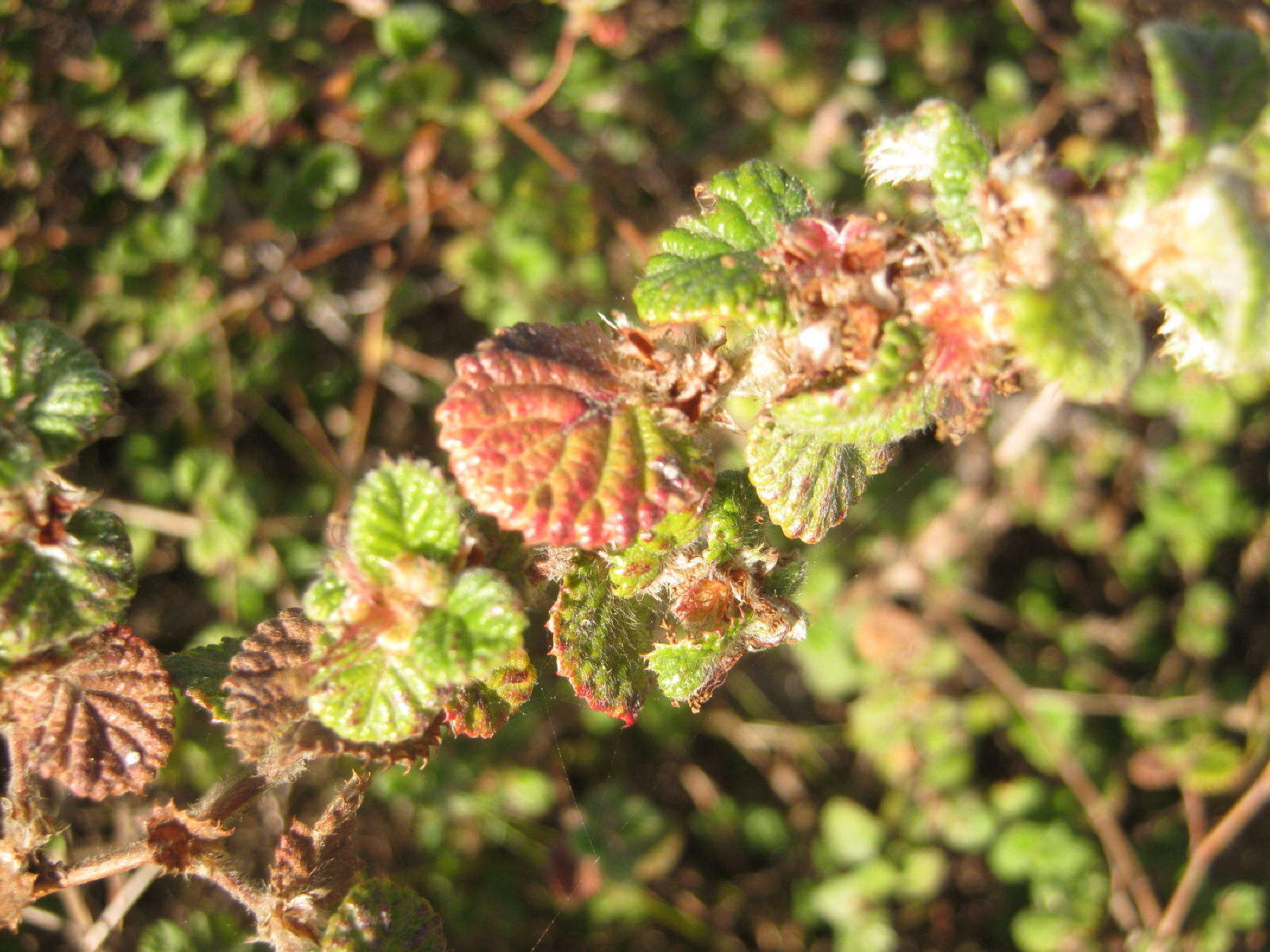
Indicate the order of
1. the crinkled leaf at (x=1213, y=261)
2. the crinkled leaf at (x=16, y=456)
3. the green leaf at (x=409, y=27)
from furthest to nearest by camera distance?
the green leaf at (x=409, y=27), the crinkled leaf at (x=16, y=456), the crinkled leaf at (x=1213, y=261)

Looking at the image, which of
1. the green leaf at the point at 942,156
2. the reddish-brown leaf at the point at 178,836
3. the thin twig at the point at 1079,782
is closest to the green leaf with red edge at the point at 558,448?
the green leaf at the point at 942,156

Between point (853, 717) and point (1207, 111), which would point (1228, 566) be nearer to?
point (853, 717)

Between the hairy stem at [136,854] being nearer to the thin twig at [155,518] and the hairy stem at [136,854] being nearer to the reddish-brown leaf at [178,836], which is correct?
the reddish-brown leaf at [178,836]

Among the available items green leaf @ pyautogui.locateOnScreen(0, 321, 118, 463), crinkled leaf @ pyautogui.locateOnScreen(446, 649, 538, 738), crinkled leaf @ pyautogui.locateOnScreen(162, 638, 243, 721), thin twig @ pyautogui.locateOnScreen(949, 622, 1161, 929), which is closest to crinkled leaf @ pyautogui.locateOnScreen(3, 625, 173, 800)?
crinkled leaf @ pyautogui.locateOnScreen(162, 638, 243, 721)

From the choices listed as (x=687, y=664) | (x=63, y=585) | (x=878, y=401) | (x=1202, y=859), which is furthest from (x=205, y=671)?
(x=1202, y=859)

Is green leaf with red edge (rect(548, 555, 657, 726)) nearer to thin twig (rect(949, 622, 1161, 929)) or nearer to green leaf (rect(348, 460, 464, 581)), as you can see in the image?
green leaf (rect(348, 460, 464, 581))

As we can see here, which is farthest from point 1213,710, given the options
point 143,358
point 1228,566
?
point 143,358
